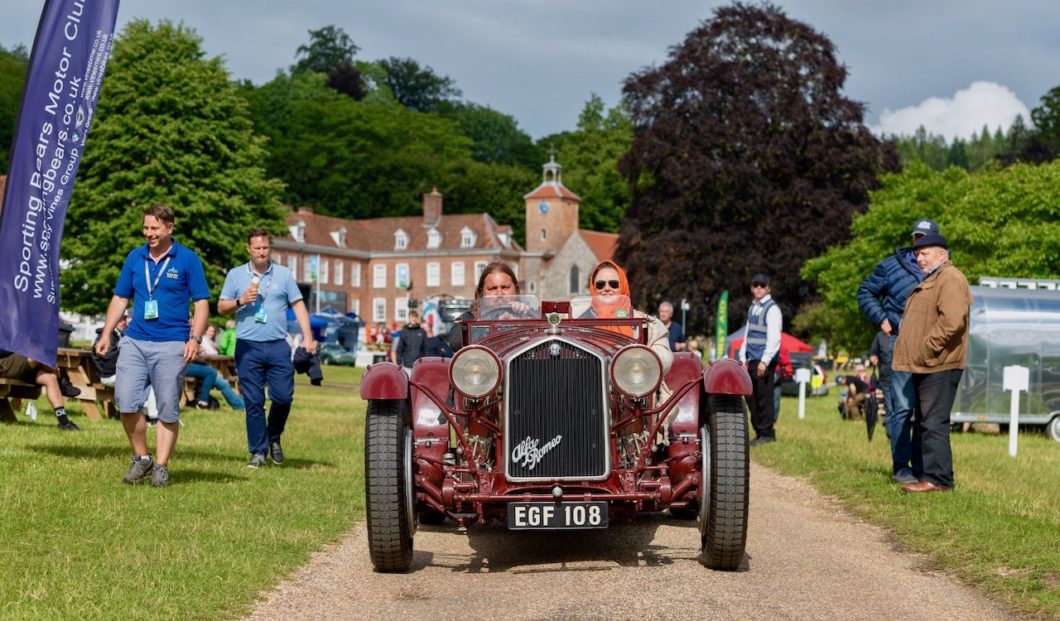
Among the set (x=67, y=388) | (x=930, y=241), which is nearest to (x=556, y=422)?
(x=930, y=241)

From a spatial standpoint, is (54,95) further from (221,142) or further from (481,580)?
(221,142)

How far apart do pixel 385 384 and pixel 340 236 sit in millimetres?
109494

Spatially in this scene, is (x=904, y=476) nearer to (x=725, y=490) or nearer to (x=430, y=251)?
(x=725, y=490)

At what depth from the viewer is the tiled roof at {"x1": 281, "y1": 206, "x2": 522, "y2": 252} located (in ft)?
376

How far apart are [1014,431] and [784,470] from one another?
386cm

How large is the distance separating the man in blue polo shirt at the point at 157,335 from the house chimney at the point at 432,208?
10642cm

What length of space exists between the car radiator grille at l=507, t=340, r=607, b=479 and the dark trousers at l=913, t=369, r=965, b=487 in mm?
→ 4135

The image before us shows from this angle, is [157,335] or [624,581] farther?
[157,335]

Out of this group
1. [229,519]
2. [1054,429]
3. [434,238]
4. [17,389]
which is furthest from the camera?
[434,238]

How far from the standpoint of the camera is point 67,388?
51.1 ft

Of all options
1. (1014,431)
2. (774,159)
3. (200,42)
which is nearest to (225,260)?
(200,42)

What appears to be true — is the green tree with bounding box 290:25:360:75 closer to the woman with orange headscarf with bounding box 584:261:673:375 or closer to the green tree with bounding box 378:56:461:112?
the green tree with bounding box 378:56:461:112

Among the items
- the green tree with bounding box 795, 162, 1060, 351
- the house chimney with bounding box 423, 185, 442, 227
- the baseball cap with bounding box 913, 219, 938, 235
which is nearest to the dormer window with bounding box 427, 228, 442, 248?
the house chimney with bounding box 423, 185, 442, 227

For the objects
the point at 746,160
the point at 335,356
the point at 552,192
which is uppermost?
the point at 552,192
